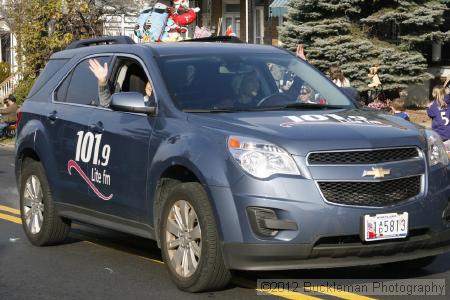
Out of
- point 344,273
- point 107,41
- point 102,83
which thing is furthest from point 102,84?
point 344,273

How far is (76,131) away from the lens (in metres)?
7.33

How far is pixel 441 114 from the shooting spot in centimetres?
1209

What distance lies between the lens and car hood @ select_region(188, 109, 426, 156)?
18.3 ft

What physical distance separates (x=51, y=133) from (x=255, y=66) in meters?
1.99

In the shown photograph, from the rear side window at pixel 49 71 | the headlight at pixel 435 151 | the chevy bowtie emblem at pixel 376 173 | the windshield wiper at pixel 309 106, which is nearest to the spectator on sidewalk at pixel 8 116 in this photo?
the rear side window at pixel 49 71

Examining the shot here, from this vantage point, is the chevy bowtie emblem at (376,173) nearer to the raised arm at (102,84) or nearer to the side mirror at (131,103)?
the side mirror at (131,103)

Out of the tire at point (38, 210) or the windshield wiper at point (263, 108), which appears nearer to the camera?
the windshield wiper at point (263, 108)

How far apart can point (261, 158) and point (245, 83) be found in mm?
1375

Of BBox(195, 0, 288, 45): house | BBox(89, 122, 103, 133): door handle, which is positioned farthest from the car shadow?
BBox(195, 0, 288, 45): house

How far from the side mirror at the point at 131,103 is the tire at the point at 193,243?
71 centimetres

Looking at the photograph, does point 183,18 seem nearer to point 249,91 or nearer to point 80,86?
point 80,86

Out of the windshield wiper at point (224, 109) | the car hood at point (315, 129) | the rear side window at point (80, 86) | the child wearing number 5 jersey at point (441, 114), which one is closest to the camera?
the car hood at point (315, 129)

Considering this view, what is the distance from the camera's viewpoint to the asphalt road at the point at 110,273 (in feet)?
19.9

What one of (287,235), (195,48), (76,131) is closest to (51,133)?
Answer: (76,131)
